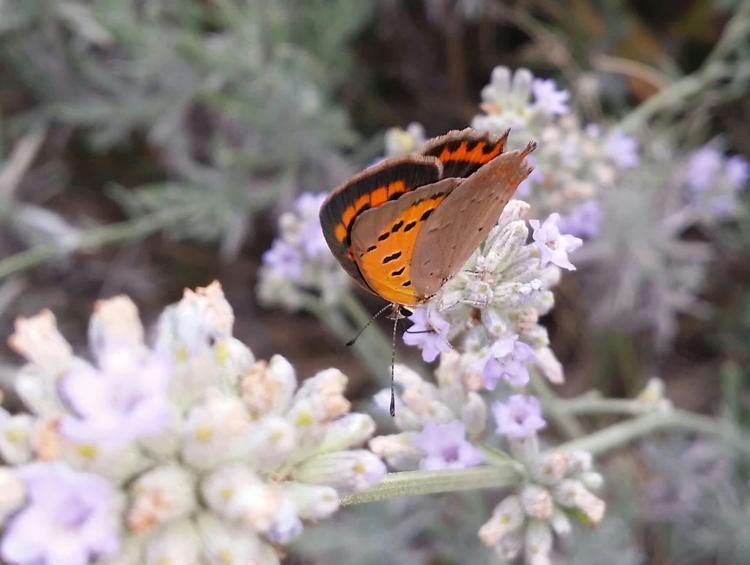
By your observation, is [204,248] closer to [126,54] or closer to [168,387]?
[126,54]

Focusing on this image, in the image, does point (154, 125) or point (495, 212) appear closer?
point (495, 212)

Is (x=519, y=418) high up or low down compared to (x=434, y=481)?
up

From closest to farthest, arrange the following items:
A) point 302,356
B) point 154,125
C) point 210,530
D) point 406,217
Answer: point 210,530 → point 406,217 → point 154,125 → point 302,356

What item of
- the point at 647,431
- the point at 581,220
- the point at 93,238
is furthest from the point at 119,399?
the point at 93,238

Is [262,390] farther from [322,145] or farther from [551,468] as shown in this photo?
[322,145]

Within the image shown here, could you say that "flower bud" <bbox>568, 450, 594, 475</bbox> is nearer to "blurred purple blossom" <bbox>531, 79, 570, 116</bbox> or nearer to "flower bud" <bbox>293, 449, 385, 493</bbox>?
"flower bud" <bbox>293, 449, 385, 493</bbox>

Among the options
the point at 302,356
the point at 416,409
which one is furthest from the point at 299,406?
the point at 302,356
